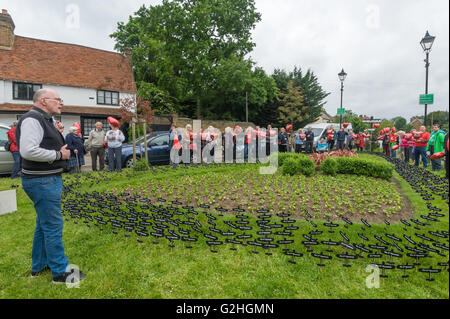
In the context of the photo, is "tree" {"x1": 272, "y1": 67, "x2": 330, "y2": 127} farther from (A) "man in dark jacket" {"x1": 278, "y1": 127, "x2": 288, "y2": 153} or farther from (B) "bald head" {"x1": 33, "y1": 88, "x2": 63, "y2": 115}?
(B) "bald head" {"x1": 33, "y1": 88, "x2": 63, "y2": 115}

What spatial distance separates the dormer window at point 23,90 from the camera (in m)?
21.4

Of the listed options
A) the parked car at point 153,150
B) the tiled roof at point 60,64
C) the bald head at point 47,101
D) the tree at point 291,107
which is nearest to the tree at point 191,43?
the tiled roof at point 60,64

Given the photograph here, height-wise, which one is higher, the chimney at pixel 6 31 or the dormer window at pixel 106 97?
the chimney at pixel 6 31

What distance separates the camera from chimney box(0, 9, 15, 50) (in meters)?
21.4

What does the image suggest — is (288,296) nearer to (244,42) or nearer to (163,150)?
(163,150)

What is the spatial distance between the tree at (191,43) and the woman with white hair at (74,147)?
20.7m

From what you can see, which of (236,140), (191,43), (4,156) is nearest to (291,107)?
(191,43)

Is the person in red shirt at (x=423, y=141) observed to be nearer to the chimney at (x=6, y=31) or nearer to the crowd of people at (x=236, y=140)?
the crowd of people at (x=236, y=140)

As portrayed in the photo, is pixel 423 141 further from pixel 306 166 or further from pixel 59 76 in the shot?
pixel 59 76

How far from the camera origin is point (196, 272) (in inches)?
134

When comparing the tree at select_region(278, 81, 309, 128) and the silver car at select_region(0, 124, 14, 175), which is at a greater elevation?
the tree at select_region(278, 81, 309, 128)

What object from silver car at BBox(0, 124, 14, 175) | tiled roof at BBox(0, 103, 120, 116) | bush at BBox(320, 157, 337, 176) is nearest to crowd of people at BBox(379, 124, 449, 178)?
bush at BBox(320, 157, 337, 176)

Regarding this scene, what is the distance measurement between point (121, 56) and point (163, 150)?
2145cm

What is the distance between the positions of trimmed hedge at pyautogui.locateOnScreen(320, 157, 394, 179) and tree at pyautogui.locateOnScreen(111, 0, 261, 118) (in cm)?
2268
